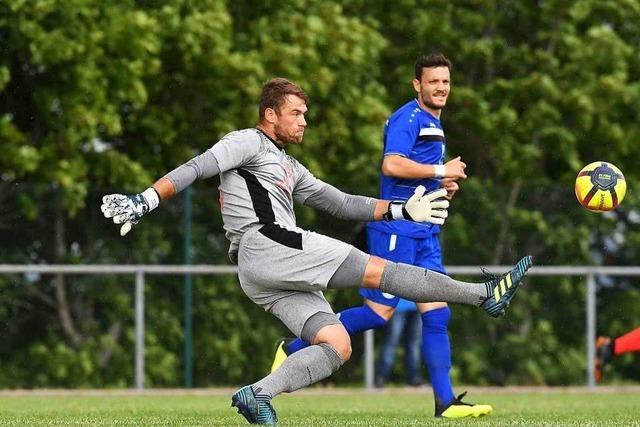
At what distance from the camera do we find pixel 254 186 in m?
7.54

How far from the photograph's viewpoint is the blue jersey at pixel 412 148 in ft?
29.5

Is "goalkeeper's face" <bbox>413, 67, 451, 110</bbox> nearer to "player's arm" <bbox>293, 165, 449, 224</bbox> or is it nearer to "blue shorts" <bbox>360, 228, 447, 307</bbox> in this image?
"blue shorts" <bbox>360, 228, 447, 307</bbox>

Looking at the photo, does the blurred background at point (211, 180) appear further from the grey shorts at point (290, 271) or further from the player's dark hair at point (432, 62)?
the grey shorts at point (290, 271)

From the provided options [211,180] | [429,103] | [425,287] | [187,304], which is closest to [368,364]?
[187,304]

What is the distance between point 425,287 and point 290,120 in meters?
1.12

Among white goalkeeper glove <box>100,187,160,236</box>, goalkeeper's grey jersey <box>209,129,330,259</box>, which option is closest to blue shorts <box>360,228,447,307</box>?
goalkeeper's grey jersey <box>209,129,330,259</box>

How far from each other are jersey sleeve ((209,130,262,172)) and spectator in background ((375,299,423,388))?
26.0 feet

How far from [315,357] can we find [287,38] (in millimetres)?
10177

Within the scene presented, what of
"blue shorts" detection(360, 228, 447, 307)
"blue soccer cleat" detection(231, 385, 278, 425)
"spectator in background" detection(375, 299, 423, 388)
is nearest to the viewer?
"blue soccer cleat" detection(231, 385, 278, 425)

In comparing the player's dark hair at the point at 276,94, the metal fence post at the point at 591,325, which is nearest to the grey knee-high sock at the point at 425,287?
the player's dark hair at the point at 276,94

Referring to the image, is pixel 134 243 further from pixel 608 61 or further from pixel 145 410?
pixel 608 61

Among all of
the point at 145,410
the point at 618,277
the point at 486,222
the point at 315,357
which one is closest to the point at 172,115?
the point at 486,222

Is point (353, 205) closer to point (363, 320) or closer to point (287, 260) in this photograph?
point (287, 260)

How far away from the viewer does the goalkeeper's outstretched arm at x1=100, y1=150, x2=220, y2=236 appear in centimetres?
679
